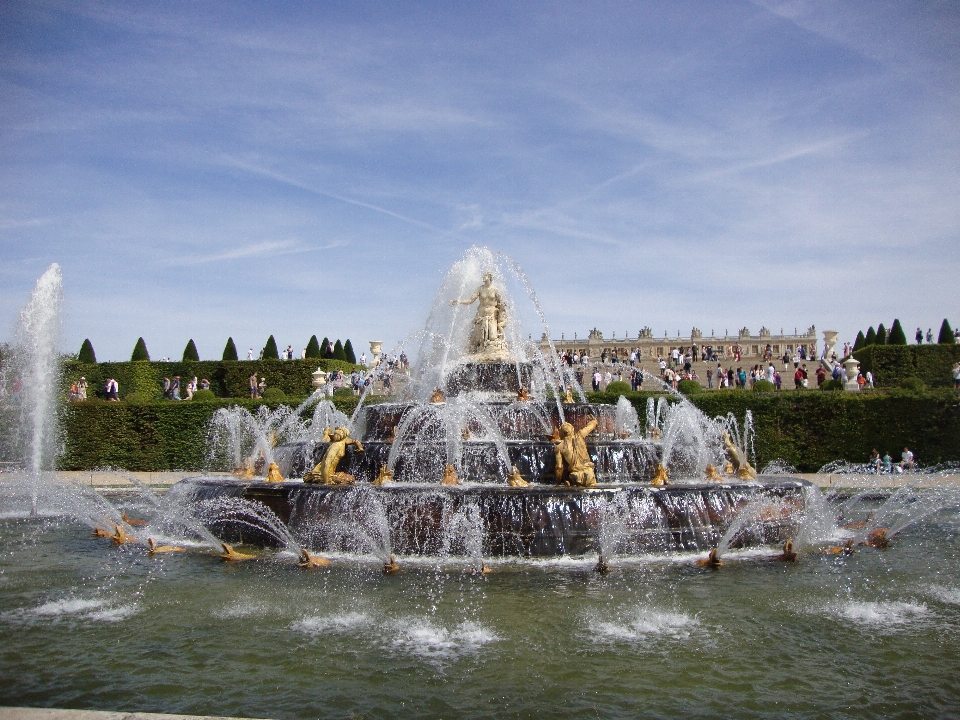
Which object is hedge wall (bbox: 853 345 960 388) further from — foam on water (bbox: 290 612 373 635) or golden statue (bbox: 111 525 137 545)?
foam on water (bbox: 290 612 373 635)

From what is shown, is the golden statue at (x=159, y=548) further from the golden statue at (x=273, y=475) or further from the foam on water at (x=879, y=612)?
the foam on water at (x=879, y=612)

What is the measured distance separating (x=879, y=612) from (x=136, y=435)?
71.7 ft

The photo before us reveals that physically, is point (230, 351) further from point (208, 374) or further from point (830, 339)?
point (830, 339)

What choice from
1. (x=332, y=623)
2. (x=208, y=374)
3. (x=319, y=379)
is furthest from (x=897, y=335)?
(x=332, y=623)

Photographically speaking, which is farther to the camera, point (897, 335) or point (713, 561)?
point (897, 335)

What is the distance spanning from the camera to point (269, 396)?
94.4 feet

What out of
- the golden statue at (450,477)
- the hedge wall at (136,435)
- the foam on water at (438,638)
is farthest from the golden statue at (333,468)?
the hedge wall at (136,435)

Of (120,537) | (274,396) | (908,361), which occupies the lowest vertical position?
(120,537)

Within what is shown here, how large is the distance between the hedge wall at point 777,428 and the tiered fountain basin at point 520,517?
12.7 metres

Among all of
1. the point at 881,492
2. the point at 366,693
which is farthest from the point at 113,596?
the point at 881,492

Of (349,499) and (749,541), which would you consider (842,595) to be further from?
(349,499)

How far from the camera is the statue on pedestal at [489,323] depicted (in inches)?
704

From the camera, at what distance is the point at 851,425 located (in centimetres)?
2203

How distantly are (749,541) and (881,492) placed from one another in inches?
358
